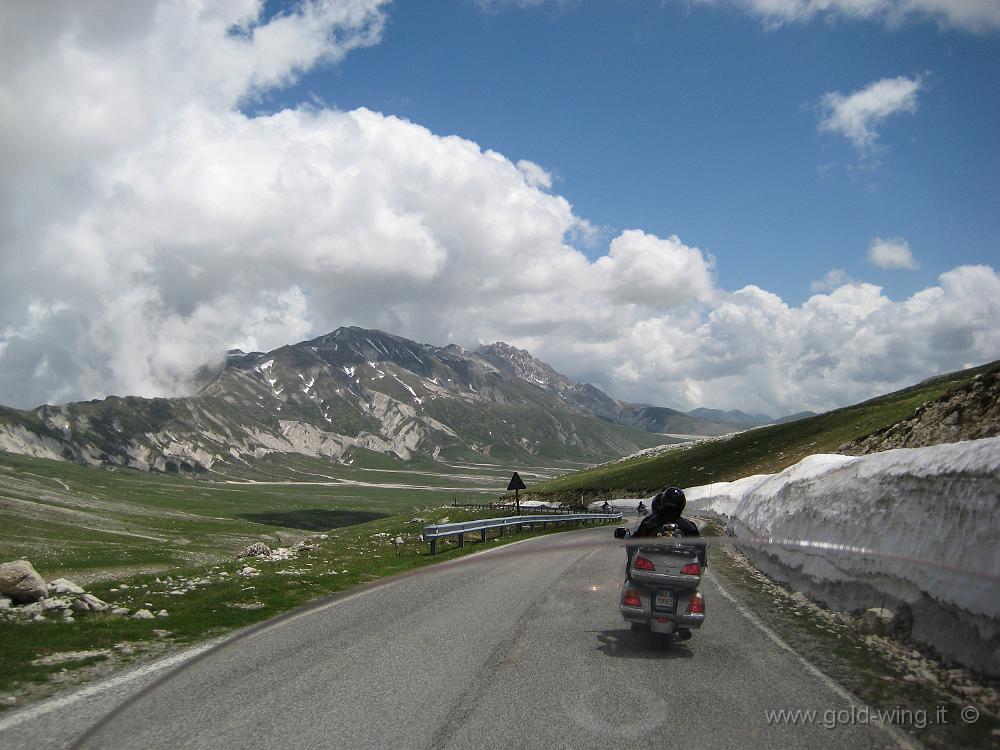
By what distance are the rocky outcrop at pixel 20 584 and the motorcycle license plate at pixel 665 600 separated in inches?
451

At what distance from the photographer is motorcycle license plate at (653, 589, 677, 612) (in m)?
9.22

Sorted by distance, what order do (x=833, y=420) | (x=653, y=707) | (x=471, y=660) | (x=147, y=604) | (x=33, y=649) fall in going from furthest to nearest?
(x=833, y=420) < (x=147, y=604) < (x=33, y=649) < (x=471, y=660) < (x=653, y=707)

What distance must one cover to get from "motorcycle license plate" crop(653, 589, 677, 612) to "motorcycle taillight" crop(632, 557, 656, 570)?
1.15 feet

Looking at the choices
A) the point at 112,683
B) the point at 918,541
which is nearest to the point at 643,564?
the point at 918,541

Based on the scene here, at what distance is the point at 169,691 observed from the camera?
301 inches

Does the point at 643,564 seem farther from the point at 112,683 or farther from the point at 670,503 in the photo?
the point at 112,683

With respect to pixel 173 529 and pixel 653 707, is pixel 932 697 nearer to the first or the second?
pixel 653 707

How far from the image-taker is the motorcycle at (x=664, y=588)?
30.1 ft

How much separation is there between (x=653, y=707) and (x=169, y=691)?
564 cm

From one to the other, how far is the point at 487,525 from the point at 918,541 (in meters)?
26.0

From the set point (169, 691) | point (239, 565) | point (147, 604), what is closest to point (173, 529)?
point (239, 565)

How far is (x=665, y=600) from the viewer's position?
30.5 ft

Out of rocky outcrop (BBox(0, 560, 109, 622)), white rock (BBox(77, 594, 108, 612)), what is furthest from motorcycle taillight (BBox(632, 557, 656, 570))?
white rock (BBox(77, 594, 108, 612))

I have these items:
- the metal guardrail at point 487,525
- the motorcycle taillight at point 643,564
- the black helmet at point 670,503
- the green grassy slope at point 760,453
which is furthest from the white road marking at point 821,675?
the green grassy slope at point 760,453
